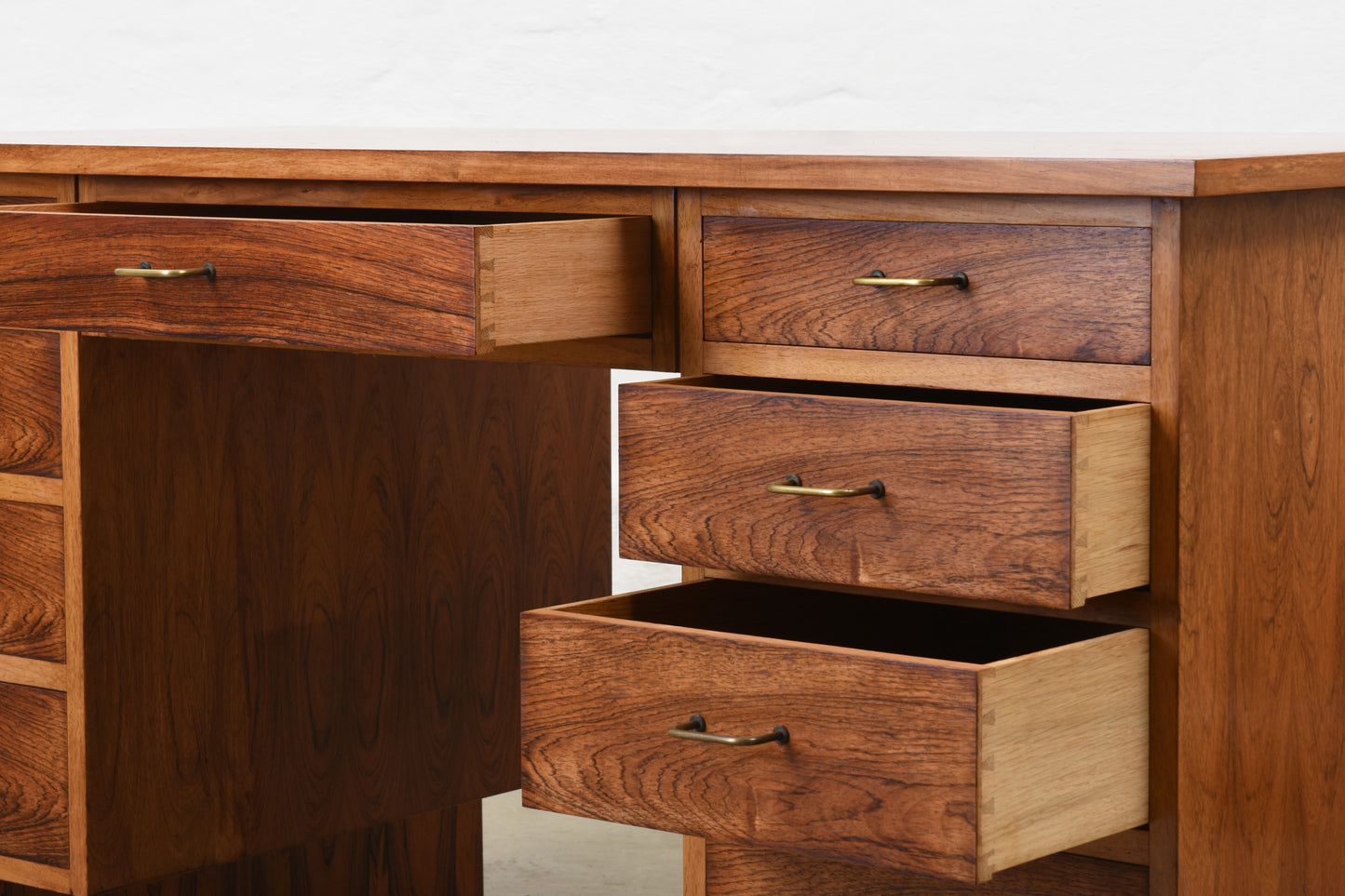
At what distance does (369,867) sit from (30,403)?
0.80 metres

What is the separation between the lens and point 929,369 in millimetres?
1530

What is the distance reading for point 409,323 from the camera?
5.13 feet

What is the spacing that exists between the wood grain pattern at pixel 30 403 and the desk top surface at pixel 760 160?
7.1 inches

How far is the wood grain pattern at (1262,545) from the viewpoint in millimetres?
1481

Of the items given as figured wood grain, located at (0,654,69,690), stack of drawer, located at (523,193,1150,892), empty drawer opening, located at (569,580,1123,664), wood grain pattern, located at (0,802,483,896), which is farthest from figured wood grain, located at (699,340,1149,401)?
wood grain pattern, located at (0,802,483,896)

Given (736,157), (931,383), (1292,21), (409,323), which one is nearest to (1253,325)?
(931,383)

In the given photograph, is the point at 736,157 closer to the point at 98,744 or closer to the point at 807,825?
the point at 807,825

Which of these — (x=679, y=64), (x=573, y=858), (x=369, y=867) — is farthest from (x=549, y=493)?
(x=679, y=64)

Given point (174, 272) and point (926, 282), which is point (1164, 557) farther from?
point (174, 272)

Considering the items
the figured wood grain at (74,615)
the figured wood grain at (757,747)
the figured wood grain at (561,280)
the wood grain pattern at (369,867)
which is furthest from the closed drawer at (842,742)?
the wood grain pattern at (369,867)

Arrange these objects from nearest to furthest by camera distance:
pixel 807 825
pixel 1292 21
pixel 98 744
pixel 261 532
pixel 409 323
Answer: pixel 807 825
pixel 409 323
pixel 98 744
pixel 261 532
pixel 1292 21

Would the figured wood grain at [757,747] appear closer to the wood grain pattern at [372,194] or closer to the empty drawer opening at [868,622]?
the empty drawer opening at [868,622]

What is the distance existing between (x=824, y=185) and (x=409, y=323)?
1.12 ft

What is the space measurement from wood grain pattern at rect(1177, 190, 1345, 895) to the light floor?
116 centimetres
